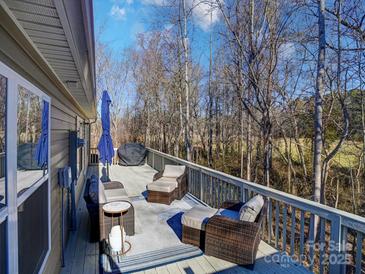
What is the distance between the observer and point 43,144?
2.23 meters

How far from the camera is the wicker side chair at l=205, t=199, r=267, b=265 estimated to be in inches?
112

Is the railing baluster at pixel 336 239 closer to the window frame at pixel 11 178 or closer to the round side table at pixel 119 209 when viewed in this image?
the round side table at pixel 119 209

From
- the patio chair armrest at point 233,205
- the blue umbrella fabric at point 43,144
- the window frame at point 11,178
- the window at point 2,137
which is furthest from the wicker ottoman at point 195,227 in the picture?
the window at point 2,137

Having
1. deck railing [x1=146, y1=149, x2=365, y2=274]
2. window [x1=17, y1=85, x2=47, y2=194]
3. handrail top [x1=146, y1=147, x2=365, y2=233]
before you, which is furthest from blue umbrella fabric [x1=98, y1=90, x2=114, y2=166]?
handrail top [x1=146, y1=147, x2=365, y2=233]

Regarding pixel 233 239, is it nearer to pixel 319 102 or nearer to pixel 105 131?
pixel 319 102

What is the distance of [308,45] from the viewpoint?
584cm

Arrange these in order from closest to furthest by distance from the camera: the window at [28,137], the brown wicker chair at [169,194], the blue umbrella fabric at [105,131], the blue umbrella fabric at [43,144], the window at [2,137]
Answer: the window at [2,137]
the window at [28,137]
the blue umbrella fabric at [43,144]
the brown wicker chair at [169,194]
the blue umbrella fabric at [105,131]

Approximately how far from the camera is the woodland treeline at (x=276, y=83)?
4625mm

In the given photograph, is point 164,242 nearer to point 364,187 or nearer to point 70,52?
point 70,52

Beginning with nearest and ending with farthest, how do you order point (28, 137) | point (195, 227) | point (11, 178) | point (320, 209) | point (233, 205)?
point (11, 178) → point (28, 137) → point (320, 209) → point (195, 227) → point (233, 205)

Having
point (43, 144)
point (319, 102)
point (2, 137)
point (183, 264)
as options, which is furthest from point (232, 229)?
point (319, 102)

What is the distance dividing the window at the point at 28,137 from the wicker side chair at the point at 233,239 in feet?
A: 6.88

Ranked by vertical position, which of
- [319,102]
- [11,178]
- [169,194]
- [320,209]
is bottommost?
[169,194]

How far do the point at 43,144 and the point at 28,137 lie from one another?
1.49 feet
